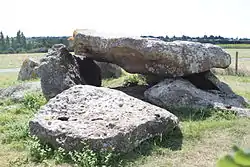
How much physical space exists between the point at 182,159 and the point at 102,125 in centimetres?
128

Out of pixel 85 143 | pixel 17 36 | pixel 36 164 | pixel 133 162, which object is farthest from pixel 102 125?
pixel 17 36

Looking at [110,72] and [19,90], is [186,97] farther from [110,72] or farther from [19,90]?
[110,72]

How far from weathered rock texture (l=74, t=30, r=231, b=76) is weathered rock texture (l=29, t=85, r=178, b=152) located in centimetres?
228

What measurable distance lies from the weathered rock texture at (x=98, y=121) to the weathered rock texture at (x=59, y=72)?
2006mm

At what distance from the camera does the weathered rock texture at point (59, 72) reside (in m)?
8.42

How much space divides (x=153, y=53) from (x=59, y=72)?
7.82ft

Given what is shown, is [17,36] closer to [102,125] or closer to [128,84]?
[128,84]

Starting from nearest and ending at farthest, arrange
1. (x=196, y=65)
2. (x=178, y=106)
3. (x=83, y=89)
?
(x=83, y=89) → (x=178, y=106) → (x=196, y=65)

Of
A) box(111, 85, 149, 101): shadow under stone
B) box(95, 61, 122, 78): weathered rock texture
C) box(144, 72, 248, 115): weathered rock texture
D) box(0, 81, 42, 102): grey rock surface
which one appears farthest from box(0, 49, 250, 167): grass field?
box(95, 61, 122, 78): weathered rock texture

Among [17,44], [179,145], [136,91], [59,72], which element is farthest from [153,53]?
[17,44]

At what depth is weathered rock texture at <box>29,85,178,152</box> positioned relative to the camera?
16.5ft

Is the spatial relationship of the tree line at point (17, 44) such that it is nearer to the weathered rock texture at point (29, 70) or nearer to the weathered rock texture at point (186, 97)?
the weathered rock texture at point (29, 70)

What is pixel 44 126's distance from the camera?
5414 millimetres

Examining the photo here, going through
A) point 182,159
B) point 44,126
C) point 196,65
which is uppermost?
point 196,65
